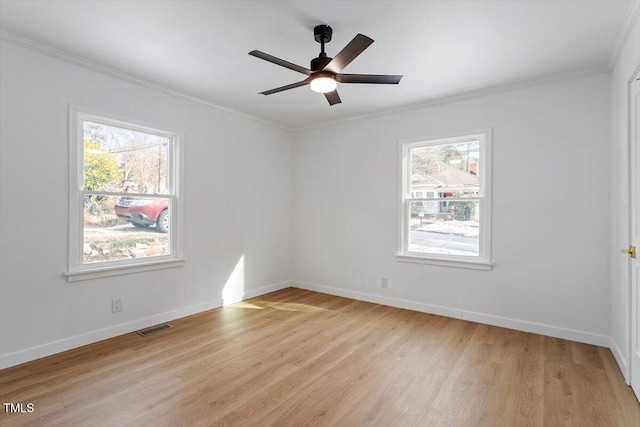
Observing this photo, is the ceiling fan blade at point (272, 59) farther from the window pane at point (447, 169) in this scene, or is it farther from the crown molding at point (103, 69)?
the window pane at point (447, 169)

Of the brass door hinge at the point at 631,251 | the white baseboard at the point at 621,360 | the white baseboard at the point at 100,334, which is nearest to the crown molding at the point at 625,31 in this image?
the brass door hinge at the point at 631,251

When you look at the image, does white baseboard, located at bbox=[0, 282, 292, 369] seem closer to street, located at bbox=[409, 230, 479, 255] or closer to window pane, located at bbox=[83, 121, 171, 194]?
window pane, located at bbox=[83, 121, 171, 194]

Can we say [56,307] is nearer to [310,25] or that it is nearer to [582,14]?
[310,25]

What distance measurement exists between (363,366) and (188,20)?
3.02 meters

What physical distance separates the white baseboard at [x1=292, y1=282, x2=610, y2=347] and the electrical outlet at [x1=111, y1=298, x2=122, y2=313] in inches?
108

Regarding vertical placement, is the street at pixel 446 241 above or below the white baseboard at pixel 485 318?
above

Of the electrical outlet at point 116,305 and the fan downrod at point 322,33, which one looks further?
the electrical outlet at point 116,305

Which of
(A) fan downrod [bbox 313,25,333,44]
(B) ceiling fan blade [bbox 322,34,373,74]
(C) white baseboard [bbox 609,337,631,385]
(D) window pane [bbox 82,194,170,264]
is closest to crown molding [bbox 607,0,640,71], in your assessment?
(B) ceiling fan blade [bbox 322,34,373,74]

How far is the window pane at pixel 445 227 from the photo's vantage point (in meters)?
3.92

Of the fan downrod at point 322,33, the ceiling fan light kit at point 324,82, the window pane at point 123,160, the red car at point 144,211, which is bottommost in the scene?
the red car at point 144,211

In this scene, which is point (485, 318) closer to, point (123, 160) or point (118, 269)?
point (118, 269)

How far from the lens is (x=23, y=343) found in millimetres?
2723

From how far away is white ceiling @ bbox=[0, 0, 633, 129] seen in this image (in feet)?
7.47

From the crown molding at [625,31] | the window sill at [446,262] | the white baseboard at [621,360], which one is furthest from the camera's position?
the window sill at [446,262]
